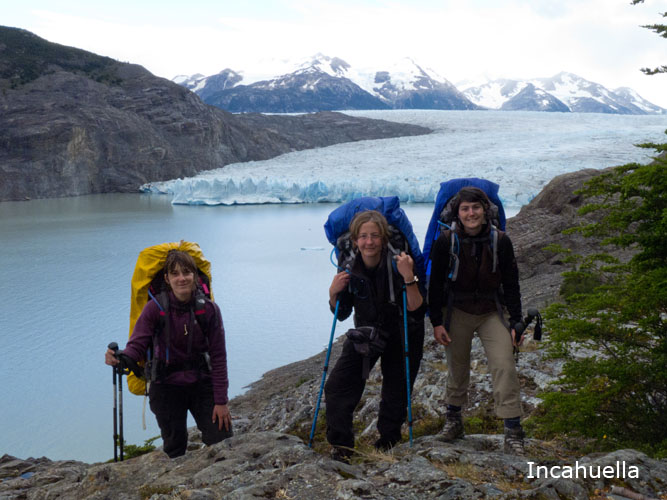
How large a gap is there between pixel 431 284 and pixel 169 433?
1456 mm

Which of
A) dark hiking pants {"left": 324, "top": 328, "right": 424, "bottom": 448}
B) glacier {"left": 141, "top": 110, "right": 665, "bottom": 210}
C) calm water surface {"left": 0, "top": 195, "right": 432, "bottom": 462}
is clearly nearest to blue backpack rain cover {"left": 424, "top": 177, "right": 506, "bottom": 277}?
dark hiking pants {"left": 324, "top": 328, "right": 424, "bottom": 448}

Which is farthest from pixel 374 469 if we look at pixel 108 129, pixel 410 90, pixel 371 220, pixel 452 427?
pixel 410 90

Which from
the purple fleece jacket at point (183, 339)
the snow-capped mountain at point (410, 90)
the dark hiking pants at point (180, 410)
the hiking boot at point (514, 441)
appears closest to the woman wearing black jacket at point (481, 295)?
the hiking boot at point (514, 441)

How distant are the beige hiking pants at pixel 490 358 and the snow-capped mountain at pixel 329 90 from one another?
93.6 m

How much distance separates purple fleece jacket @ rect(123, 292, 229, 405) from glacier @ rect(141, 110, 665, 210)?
1688 centimetres

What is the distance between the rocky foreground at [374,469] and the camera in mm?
2002

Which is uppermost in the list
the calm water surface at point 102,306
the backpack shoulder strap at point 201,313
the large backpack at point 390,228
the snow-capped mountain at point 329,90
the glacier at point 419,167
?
the snow-capped mountain at point 329,90

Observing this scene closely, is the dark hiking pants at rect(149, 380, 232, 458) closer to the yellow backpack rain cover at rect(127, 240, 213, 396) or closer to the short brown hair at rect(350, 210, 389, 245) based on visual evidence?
the yellow backpack rain cover at rect(127, 240, 213, 396)

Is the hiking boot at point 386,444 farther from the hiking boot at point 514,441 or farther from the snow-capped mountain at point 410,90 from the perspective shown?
the snow-capped mountain at point 410,90

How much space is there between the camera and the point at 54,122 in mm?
28203

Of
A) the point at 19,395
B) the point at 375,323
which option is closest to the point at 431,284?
the point at 375,323

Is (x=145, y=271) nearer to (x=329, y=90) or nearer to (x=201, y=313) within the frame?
(x=201, y=313)

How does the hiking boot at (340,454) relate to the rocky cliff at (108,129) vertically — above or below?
below

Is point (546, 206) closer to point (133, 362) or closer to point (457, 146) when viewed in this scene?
point (133, 362)
